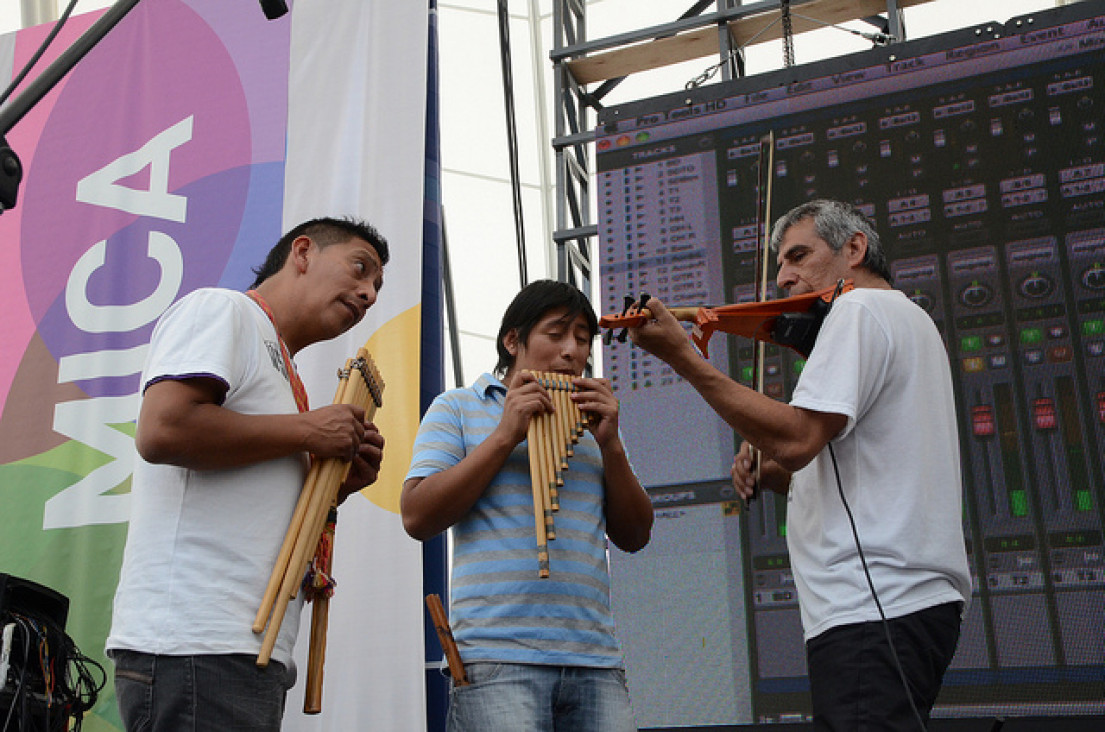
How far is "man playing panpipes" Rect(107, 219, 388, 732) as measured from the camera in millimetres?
1719

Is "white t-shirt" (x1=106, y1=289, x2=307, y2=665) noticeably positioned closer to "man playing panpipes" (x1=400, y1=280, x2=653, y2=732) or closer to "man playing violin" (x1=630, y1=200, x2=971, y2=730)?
"man playing panpipes" (x1=400, y1=280, x2=653, y2=732)

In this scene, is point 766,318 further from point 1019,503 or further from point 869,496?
point 1019,503

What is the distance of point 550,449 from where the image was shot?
2258 millimetres

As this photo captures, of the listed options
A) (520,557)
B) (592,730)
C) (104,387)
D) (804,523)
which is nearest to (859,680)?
(804,523)

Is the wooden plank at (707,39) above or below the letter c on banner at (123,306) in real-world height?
above

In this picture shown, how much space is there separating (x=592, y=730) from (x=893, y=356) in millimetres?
914

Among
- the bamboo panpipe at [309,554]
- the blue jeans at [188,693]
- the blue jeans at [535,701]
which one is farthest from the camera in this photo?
the blue jeans at [535,701]

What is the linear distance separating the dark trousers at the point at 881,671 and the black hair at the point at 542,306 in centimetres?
93

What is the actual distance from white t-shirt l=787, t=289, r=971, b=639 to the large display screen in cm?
109

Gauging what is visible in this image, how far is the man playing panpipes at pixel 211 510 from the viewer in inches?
67.7

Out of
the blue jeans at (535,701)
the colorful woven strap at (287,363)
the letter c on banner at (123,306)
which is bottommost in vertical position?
the blue jeans at (535,701)

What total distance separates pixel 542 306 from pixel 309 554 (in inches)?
33.3

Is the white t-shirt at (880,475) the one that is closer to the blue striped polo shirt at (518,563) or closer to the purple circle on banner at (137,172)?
the blue striped polo shirt at (518,563)

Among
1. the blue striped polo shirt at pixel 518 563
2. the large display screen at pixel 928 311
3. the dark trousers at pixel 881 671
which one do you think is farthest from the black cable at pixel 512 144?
the dark trousers at pixel 881 671
